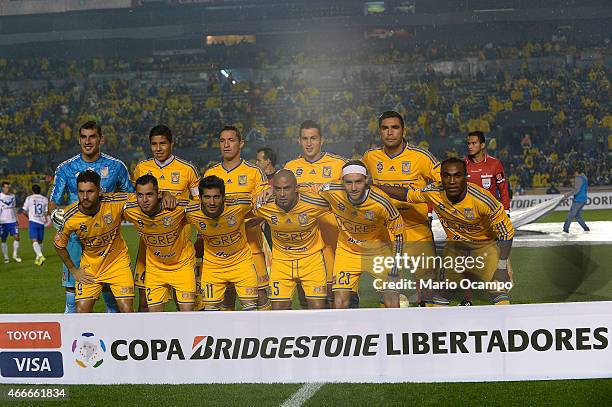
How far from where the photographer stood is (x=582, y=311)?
5734 millimetres

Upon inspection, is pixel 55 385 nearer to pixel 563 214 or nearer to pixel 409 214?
pixel 409 214

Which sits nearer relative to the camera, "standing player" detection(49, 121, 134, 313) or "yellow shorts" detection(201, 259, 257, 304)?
"yellow shorts" detection(201, 259, 257, 304)

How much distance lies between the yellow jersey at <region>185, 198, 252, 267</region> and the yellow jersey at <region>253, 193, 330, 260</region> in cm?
17

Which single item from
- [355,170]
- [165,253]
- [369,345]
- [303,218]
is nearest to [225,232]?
[165,253]

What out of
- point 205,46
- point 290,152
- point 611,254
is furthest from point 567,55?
point 611,254

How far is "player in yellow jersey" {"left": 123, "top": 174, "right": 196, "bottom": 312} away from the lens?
7125 mm

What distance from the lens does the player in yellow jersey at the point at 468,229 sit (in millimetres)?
6938

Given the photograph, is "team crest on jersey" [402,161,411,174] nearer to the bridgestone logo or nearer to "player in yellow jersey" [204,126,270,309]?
"player in yellow jersey" [204,126,270,309]

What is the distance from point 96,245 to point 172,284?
78 centimetres

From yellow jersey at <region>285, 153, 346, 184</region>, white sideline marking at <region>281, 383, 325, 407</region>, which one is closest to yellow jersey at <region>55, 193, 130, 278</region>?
yellow jersey at <region>285, 153, 346, 184</region>

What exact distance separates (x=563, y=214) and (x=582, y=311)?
64.2ft

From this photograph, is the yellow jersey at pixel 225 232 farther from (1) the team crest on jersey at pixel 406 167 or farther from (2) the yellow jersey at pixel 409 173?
(1) the team crest on jersey at pixel 406 167

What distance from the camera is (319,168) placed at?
25.7 ft

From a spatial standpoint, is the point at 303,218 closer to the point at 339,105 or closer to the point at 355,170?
the point at 355,170
